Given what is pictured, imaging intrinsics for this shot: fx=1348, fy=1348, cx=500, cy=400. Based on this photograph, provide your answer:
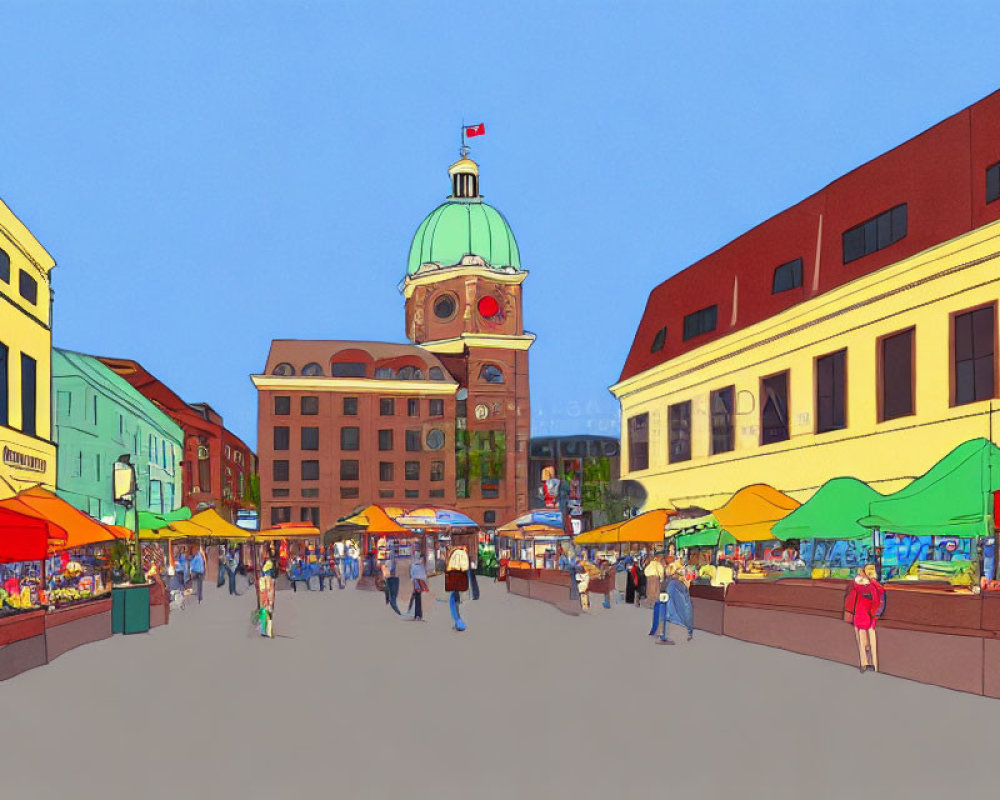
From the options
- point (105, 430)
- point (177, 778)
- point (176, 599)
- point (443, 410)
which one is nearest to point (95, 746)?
point (177, 778)

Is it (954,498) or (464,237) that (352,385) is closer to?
(464,237)

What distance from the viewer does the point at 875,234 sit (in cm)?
3166

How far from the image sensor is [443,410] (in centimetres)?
10094

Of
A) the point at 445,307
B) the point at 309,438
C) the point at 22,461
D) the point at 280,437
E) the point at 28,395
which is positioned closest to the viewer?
the point at 22,461

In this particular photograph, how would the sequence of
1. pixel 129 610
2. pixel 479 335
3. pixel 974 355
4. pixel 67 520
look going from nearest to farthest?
pixel 67 520 → pixel 974 355 → pixel 129 610 → pixel 479 335

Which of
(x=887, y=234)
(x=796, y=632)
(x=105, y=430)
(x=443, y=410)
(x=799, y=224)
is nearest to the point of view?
(x=796, y=632)

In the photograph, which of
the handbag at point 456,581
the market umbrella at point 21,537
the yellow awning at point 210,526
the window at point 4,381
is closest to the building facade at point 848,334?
the handbag at point 456,581

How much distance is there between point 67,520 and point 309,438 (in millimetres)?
73209

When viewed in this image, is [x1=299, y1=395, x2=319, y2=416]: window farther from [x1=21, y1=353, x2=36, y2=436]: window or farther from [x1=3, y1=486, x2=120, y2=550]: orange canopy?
[x1=3, y1=486, x2=120, y2=550]: orange canopy

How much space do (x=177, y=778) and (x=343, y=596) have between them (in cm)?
3832

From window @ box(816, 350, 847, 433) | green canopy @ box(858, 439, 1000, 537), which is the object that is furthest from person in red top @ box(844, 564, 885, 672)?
window @ box(816, 350, 847, 433)

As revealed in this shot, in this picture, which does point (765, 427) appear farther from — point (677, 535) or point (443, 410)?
point (443, 410)

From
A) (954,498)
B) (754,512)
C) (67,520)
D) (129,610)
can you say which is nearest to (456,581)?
(129,610)

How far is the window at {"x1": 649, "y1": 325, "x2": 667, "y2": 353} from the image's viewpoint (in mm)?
45844
